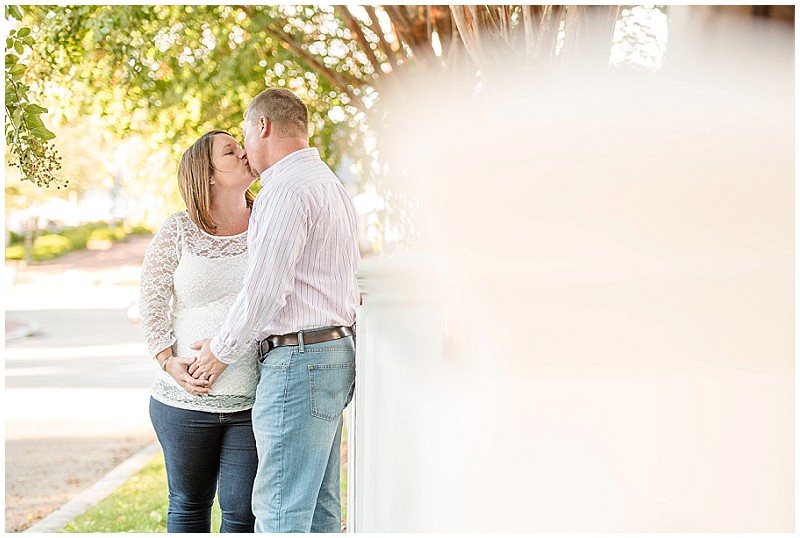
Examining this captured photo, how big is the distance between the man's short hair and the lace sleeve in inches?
13.2

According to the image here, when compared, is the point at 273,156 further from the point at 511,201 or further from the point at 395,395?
the point at 511,201

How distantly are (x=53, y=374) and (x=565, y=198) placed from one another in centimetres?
996

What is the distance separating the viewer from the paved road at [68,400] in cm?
549

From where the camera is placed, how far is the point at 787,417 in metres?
0.52

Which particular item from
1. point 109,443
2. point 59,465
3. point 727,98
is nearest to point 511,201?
point 727,98

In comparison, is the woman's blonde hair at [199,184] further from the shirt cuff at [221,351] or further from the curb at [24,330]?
the curb at [24,330]

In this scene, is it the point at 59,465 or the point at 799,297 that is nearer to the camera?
the point at 799,297

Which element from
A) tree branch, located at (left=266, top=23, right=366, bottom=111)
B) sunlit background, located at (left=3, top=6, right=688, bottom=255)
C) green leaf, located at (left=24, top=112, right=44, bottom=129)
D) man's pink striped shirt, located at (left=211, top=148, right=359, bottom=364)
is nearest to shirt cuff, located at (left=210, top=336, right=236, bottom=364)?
man's pink striped shirt, located at (left=211, top=148, right=359, bottom=364)

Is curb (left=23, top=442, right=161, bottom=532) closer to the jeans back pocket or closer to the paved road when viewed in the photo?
the paved road

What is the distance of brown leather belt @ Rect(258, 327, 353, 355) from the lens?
197 cm

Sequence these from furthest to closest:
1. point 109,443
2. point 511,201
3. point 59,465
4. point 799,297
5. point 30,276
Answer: point 30,276, point 109,443, point 59,465, point 511,201, point 799,297

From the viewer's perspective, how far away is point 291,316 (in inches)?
78.0

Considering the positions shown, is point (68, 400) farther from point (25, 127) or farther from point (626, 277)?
point (626, 277)

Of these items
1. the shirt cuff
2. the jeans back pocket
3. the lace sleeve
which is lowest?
the jeans back pocket
